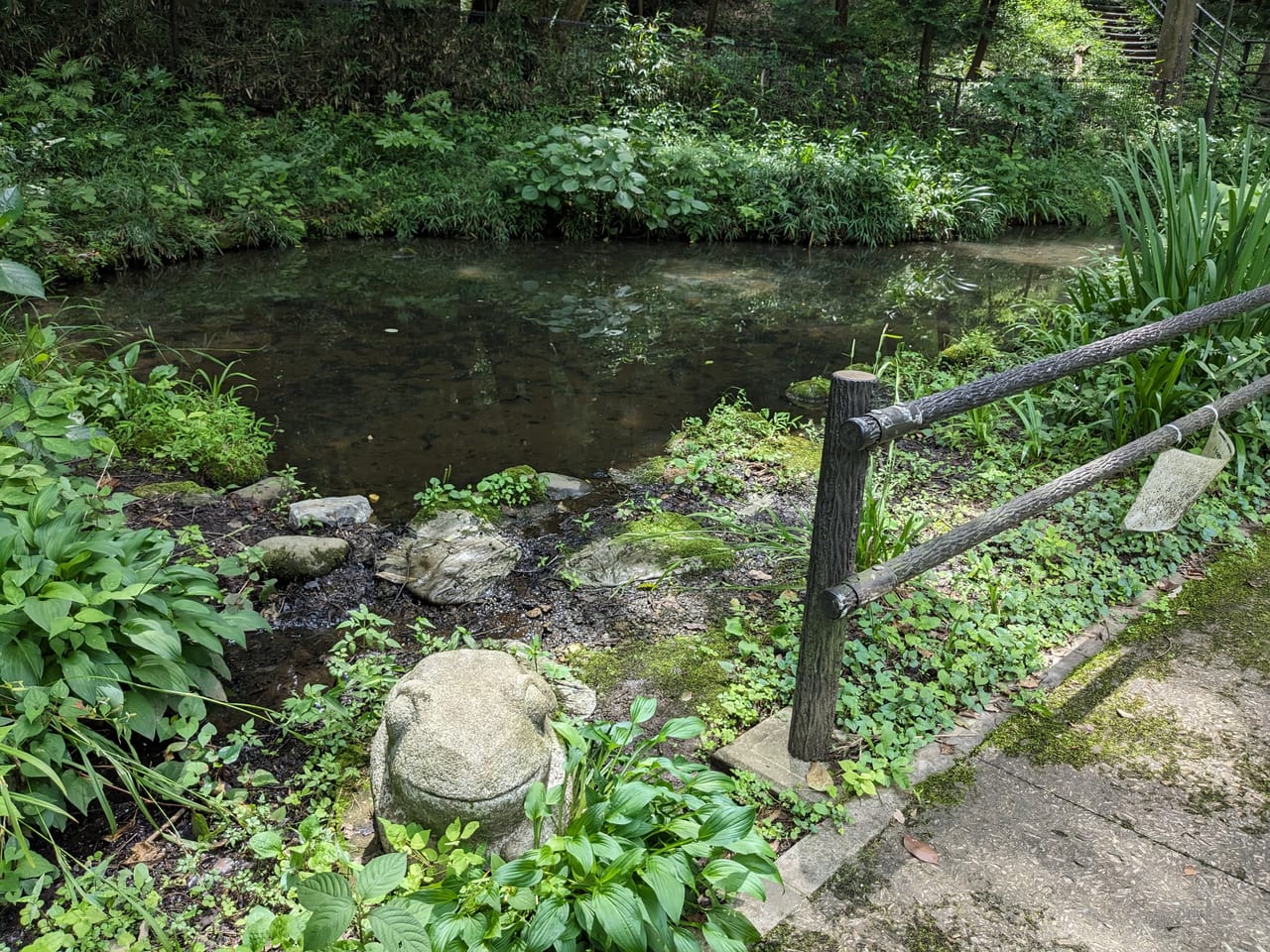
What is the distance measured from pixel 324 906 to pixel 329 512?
9.36 feet

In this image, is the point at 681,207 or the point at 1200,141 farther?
the point at 681,207

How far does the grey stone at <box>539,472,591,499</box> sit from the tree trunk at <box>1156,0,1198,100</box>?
16418 millimetres

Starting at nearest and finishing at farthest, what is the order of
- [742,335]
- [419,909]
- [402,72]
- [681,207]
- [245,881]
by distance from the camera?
[419,909] → [245,881] → [742,335] → [681,207] → [402,72]

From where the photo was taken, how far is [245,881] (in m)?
2.16

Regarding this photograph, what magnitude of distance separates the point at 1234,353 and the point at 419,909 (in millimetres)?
4161

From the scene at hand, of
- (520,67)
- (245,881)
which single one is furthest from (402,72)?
(245,881)

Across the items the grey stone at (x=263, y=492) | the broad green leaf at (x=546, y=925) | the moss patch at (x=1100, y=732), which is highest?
the broad green leaf at (x=546, y=925)

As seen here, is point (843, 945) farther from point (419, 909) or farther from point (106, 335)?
point (106, 335)

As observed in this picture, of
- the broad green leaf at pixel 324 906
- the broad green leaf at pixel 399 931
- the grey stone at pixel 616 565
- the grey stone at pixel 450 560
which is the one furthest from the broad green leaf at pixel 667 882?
the grey stone at pixel 450 560

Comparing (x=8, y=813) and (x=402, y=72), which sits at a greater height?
(x=402, y=72)

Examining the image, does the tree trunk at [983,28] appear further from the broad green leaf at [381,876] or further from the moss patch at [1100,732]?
the broad green leaf at [381,876]

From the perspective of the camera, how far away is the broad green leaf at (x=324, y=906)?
4.98 ft

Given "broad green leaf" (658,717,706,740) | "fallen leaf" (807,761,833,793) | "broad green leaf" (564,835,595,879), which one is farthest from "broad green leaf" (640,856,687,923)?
"fallen leaf" (807,761,833,793)

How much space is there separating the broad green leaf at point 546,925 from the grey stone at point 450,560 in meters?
2.02
